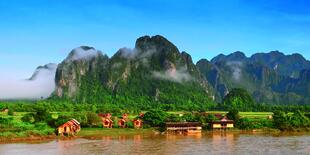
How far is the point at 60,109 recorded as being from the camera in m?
61.1

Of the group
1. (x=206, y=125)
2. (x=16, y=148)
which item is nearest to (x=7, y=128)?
(x=16, y=148)

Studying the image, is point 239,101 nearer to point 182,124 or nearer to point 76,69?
point 76,69

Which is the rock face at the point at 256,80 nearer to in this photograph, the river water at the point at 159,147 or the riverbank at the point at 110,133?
the riverbank at the point at 110,133

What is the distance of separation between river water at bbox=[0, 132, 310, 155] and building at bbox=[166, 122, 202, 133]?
6.85 metres

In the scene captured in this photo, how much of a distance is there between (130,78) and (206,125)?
178 feet

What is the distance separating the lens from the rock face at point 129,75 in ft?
314

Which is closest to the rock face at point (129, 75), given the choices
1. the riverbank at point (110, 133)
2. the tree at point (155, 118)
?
the tree at point (155, 118)

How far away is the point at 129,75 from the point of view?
322 feet

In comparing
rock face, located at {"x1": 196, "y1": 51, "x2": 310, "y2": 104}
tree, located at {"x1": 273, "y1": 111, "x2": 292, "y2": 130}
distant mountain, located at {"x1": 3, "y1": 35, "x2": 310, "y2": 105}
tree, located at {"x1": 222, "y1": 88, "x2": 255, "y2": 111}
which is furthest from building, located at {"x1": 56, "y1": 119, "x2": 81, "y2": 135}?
rock face, located at {"x1": 196, "y1": 51, "x2": 310, "y2": 104}

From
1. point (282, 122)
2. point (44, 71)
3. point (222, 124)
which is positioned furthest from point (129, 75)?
point (282, 122)

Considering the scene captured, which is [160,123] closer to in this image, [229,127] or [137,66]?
[229,127]

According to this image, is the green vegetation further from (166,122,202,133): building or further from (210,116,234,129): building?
(210,116,234,129): building

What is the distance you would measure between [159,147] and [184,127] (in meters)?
13.0

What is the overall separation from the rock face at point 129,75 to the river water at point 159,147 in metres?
59.4
